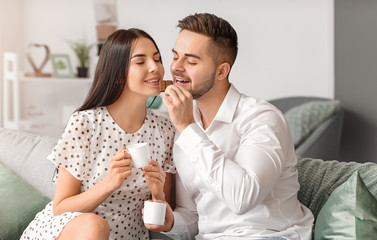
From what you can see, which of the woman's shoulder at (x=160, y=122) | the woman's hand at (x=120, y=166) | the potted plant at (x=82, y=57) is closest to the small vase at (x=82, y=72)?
the potted plant at (x=82, y=57)

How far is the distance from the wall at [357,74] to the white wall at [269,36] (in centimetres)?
16

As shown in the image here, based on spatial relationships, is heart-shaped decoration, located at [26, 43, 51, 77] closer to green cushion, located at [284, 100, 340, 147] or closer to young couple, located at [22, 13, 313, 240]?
green cushion, located at [284, 100, 340, 147]

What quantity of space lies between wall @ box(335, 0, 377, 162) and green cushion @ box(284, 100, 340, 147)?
55 centimetres

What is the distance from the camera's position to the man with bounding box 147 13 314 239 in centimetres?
158

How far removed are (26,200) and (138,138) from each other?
591mm

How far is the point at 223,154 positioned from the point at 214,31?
1.63 ft

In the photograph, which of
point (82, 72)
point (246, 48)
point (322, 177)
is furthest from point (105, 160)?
point (82, 72)

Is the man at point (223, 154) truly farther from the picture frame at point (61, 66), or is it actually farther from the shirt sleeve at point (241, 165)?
the picture frame at point (61, 66)

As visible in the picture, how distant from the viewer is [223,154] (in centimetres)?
160

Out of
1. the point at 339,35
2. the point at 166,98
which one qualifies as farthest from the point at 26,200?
the point at 339,35

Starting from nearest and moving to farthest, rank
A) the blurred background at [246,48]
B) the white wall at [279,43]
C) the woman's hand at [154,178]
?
the woman's hand at [154,178]
the blurred background at [246,48]
the white wall at [279,43]

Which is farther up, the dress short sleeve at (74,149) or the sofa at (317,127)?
the dress short sleeve at (74,149)

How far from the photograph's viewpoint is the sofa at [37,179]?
1964 millimetres

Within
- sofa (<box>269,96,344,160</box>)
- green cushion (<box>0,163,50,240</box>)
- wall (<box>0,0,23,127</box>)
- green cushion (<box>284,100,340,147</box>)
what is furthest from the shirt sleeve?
wall (<box>0,0,23,127</box>)
